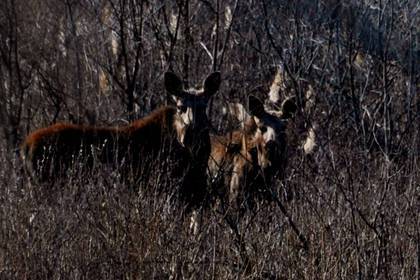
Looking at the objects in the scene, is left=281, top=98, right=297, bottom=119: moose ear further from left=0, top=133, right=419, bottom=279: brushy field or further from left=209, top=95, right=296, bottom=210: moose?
left=0, top=133, right=419, bottom=279: brushy field

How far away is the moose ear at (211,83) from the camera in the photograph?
1338 centimetres

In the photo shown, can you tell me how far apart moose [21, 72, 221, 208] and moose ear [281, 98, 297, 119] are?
794mm

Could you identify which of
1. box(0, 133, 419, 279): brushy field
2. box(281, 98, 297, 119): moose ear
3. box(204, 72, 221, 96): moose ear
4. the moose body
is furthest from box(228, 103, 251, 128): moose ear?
box(0, 133, 419, 279): brushy field

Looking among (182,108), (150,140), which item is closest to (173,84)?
(182,108)

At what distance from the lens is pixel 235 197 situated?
11805mm

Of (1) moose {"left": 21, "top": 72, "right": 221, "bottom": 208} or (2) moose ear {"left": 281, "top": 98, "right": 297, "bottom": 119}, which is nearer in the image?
(1) moose {"left": 21, "top": 72, "right": 221, "bottom": 208}

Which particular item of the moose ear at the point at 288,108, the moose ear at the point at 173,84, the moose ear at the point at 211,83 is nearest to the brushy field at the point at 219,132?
the moose ear at the point at 288,108

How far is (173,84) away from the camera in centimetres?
1325

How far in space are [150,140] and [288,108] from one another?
4.72 feet

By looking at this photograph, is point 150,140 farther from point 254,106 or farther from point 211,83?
point 254,106

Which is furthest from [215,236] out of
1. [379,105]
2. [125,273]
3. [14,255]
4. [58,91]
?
[58,91]

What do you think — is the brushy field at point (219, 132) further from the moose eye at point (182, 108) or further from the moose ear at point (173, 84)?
the moose ear at point (173, 84)

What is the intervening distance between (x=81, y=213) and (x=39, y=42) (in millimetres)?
11690

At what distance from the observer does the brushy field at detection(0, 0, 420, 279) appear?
930 centimetres
